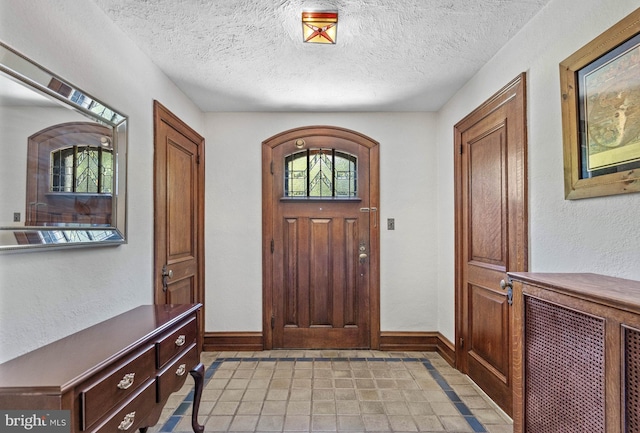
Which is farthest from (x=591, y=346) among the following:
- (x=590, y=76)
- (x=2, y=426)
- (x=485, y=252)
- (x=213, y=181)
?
(x=213, y=181)

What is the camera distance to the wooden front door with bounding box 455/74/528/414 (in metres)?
1.98

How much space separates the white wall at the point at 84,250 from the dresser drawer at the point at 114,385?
0.38 metres

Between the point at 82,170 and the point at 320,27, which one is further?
the point at 320,27

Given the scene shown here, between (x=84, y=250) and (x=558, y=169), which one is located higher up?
(x=558, y=169)

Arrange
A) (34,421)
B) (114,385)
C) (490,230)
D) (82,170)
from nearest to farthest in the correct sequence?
(34,421) < (114,385) < (82,170) < (490,230)

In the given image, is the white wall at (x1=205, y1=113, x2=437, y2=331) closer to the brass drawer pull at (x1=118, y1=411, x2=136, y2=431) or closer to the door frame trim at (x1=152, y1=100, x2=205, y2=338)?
the door frame trim at (x1=152, y1=100, x2=205, y2=338)

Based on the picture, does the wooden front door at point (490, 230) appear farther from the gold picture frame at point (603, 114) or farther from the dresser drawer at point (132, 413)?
the dresser drawer at point (132, 413)

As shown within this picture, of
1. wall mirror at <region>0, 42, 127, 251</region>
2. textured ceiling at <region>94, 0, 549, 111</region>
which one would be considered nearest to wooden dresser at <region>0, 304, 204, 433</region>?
wall mirror at <region>0, 42, 127, 251</region>

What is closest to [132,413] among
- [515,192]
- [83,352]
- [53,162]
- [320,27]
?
[83,352]

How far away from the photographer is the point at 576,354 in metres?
1.03

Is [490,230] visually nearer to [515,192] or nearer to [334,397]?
[515,192]

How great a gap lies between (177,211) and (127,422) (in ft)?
5.71

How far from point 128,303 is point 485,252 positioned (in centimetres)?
238

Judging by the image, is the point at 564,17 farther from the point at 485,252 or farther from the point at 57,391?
the point at 57,391
